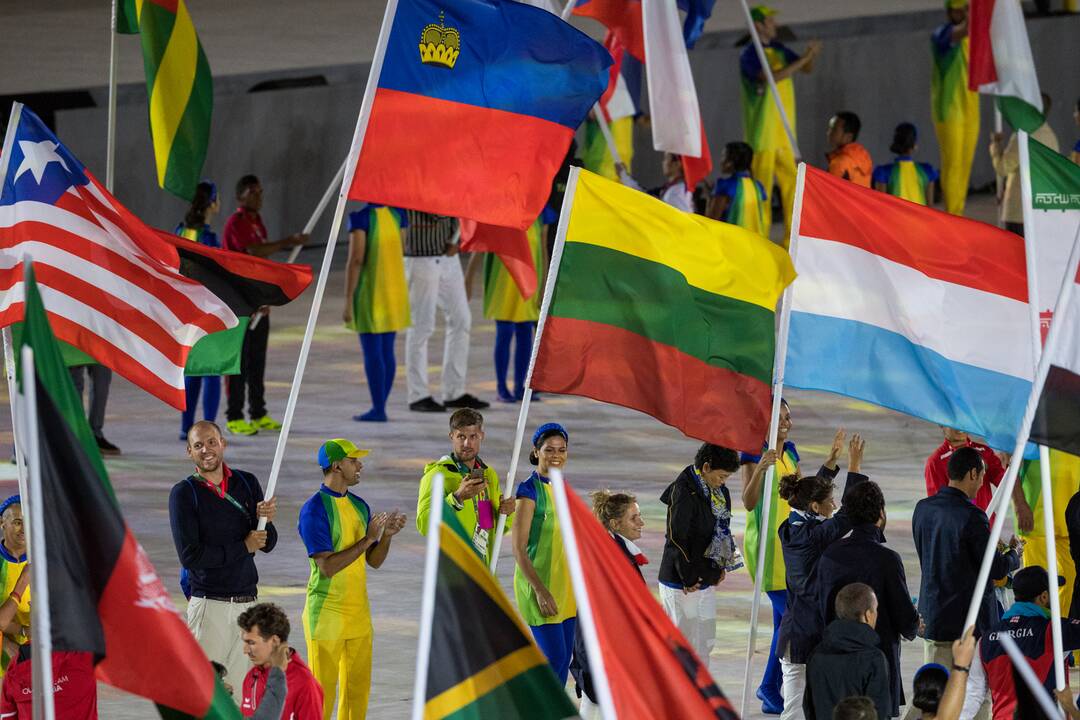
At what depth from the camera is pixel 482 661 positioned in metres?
7.19

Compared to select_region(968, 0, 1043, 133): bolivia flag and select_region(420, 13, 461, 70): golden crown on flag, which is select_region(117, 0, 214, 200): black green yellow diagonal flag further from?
select_region(968, 0, 1043, 133): bolivia flag

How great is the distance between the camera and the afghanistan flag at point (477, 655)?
715 cm

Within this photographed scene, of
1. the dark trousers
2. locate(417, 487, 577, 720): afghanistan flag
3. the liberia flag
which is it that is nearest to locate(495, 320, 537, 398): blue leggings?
the dark trousers

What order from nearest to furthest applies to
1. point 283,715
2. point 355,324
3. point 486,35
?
1. point 283,715
2. point 486,35
3. point 355,324

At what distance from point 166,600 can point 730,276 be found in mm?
4704

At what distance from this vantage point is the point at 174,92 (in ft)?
42.2

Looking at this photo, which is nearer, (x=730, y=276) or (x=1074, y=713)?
(x=1074, y=713)

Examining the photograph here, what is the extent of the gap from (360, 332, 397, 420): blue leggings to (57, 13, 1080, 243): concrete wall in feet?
25.3

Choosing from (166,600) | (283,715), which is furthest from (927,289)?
(166,600)

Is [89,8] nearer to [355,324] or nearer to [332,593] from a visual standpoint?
[355,324]

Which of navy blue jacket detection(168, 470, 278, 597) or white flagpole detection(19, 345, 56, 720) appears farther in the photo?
navy blue jacket detection(168, 470, 278, 597)

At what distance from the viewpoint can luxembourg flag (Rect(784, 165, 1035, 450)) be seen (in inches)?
435

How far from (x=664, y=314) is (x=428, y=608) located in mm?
4525

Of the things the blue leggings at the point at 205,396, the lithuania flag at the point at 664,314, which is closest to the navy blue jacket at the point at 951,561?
the lithuania flag at the point at 664,314
